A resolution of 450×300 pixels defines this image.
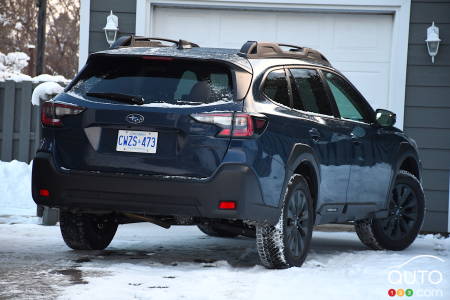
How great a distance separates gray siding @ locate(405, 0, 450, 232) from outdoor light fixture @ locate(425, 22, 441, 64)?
10 centimetres

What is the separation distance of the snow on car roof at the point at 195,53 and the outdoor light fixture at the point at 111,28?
447 centimetres

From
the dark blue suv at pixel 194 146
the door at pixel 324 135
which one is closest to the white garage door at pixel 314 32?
the door at pixel 324 135

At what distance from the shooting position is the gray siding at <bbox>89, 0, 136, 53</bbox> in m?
12.1

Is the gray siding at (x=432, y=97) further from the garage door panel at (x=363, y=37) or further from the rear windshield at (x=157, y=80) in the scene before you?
the rear windshield at (x=157, y=80)

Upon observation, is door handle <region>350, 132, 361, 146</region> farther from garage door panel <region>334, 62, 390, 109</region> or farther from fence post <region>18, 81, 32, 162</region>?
fence post <region>18, 81, 32, 162</region>

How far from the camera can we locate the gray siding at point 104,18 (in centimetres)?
1210

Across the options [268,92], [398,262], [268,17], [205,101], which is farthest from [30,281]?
[268,17]

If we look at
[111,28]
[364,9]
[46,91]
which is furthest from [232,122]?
[364,9]

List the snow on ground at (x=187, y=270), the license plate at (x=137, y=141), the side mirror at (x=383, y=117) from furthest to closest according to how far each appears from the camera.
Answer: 1. the side mirror at (x=383, y=117)
2. the license plate at (x=137, y=141)
3. the snow on ground at (x=187, y=270)

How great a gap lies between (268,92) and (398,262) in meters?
1.88

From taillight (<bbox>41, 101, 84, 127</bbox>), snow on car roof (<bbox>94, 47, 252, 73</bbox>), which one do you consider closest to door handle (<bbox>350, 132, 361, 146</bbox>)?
snow on car roof (<bbox>94, 47, 252, 73</bbox>)

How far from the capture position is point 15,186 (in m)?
14.4

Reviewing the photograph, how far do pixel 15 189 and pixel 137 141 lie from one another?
25.9 feet

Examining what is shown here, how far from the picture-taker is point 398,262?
316 inches
